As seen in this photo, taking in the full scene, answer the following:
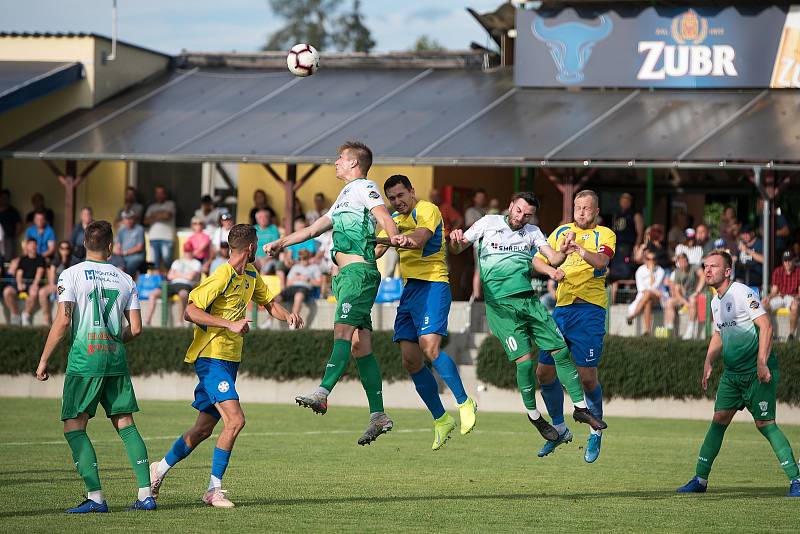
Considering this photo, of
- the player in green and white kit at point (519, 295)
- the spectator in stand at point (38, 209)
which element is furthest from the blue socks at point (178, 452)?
the spectator in stand at point (38, 209)

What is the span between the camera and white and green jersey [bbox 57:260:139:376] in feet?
32.0

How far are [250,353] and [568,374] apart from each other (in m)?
12.0

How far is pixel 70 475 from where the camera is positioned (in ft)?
39.9

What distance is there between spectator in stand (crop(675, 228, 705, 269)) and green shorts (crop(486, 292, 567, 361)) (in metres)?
10.6

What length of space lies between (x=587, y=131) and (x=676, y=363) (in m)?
5.20

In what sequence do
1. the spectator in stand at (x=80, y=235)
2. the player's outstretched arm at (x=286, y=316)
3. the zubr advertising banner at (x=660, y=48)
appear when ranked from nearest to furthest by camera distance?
1. the player's outstretched arm at (x=286, y=316)
2. the spectator in stand at (x=80, y=235)
3. the zubr advertising banner at (x=660, y=48)

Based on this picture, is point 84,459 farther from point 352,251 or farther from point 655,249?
point 655,249

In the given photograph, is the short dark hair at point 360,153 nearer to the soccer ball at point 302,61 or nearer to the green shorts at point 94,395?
the green shorts at point 94,395

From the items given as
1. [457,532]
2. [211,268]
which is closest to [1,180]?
[211,268]

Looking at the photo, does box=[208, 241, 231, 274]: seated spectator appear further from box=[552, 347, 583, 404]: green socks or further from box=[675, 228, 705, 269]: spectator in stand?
box=[552, 347, 583, 404]: green socks

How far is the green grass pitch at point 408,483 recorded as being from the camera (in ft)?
31.6

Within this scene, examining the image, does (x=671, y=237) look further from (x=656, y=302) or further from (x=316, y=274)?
(x=316, y=274)

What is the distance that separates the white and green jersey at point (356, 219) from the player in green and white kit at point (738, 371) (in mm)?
3153

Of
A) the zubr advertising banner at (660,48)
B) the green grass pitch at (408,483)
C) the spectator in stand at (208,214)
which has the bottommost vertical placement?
the green grass pitch at (408,483)
